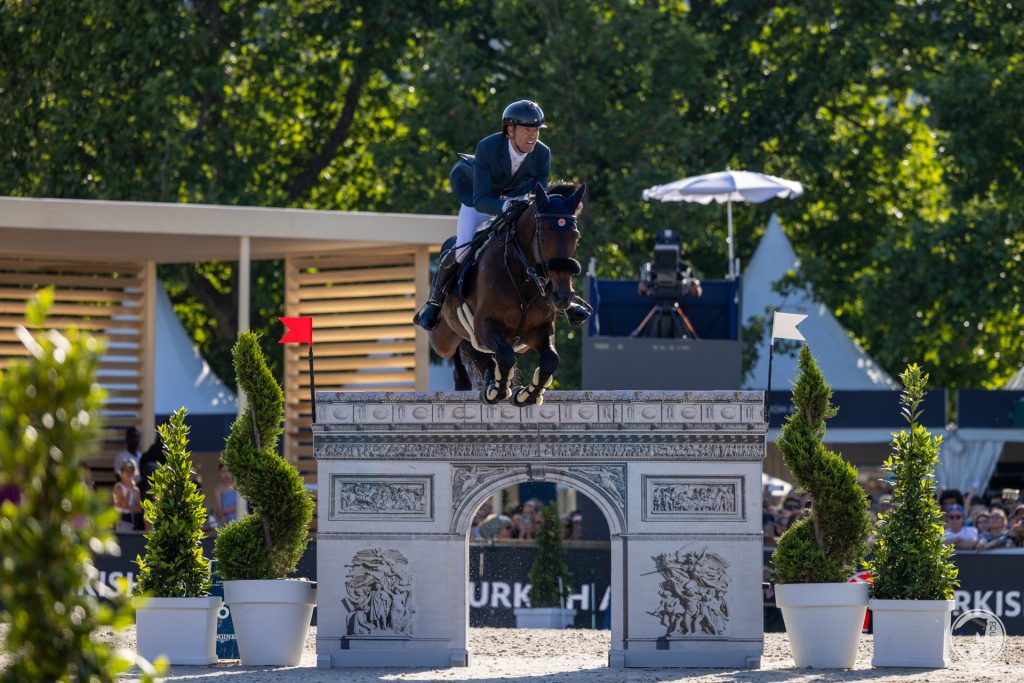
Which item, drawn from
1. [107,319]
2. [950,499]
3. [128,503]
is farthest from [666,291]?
[107,319]

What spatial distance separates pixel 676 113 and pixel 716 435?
14.9 m

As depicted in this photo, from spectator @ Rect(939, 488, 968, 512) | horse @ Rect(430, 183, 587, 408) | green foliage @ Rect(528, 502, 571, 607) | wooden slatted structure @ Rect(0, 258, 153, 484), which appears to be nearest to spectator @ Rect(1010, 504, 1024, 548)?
spectator @ Rect(939, 488, 968, 512)

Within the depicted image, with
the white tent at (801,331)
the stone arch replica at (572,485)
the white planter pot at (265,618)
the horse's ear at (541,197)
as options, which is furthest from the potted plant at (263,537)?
the white tent at (801,331)

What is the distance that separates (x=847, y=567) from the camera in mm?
11797

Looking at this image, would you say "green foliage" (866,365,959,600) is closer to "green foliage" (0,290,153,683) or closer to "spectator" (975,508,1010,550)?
"spectator" (975,508,1010,550)

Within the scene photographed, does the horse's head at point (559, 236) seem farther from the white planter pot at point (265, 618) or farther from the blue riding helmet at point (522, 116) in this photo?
the white planter pot at point (265, 618)

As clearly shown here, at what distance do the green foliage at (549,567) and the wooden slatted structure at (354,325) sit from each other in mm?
2901

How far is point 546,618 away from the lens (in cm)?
1611

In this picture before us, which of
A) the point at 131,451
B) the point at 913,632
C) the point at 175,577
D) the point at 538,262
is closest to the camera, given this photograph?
the point at 538,262

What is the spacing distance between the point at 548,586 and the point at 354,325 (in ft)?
14.1

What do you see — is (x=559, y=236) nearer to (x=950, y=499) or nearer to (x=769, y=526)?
(x=769, y=526)

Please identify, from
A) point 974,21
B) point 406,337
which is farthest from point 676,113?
point 406,337

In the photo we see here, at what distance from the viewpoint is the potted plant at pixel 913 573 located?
11.5 meters

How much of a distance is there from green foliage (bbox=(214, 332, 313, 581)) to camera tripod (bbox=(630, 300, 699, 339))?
7085 mm
